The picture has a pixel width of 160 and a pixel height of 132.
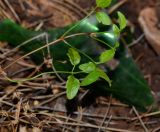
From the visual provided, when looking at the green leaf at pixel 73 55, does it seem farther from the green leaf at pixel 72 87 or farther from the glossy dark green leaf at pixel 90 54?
the glossy dark green leaf at pixel 90 54

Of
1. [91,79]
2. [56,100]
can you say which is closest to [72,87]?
[91,79]

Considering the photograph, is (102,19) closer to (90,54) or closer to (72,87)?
(72,87)

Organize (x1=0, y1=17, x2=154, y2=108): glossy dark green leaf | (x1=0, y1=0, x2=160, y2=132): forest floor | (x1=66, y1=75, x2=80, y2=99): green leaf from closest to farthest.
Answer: (x1=66, y1=75, x2=80, y2=99): green leaf, (x1=0, y1=0, x2=160, y2=132): forest floor, (x1=0, y1=17, x2=154, y2=108): glossy dark green leaf

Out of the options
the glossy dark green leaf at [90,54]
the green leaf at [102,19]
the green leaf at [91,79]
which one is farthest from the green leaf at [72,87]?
the glossy dark green leaf at [90,54]

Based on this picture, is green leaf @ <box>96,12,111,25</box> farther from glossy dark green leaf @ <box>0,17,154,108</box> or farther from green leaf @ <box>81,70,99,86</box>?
glossy dark green leaf @ <box>0,17,154,108</box>

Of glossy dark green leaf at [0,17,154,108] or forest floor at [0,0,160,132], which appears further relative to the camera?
glossy dark green leaf at [0,17,154,108]

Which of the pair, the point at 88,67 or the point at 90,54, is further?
the point at 90,54

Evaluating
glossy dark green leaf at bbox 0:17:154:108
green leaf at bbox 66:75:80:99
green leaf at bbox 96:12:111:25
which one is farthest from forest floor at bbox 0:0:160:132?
green leaf at bbox 96:12:111:25

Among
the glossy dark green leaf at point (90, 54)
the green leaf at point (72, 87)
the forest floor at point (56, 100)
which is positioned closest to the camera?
the green leaf at point (72, 87)

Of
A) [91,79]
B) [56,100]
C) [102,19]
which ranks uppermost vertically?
[102,19]
